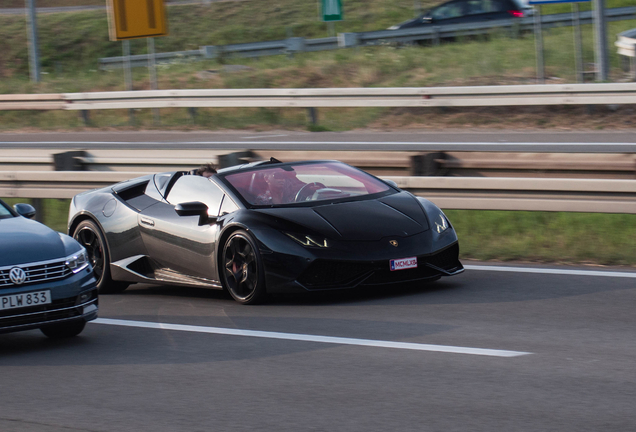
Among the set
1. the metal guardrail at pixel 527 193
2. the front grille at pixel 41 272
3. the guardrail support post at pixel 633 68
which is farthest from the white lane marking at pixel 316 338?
the guardrail support post at pixel 633 68

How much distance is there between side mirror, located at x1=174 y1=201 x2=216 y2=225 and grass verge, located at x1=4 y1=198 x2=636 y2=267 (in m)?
2.80

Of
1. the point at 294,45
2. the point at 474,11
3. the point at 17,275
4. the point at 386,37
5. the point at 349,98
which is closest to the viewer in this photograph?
the point at 17,275

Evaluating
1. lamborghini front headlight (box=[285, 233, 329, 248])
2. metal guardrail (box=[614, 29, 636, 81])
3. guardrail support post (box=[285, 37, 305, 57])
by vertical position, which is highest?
guardrail support post (box=[285, 37, 305, 57])

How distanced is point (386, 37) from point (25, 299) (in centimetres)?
2182

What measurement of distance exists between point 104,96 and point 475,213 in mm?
15272

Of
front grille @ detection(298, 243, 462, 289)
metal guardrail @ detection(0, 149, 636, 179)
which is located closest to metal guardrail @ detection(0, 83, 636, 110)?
metal guardrail @ detection(0, 149, 636, 179)

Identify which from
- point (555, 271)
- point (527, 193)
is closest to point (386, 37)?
point (527, 193)

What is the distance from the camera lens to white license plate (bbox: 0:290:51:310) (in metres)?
6.65

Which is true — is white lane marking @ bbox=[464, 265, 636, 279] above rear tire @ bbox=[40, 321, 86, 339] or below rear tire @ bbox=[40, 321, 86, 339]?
below

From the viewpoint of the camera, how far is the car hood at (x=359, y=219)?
8.01m

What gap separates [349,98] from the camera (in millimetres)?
21578

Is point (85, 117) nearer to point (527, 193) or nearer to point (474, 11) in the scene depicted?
point (474, 11)

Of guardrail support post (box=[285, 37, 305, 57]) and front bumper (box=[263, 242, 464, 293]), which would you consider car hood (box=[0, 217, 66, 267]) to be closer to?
front bumper (box=[263, 242, 464, 293])

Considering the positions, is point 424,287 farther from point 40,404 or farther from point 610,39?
point 610,39
